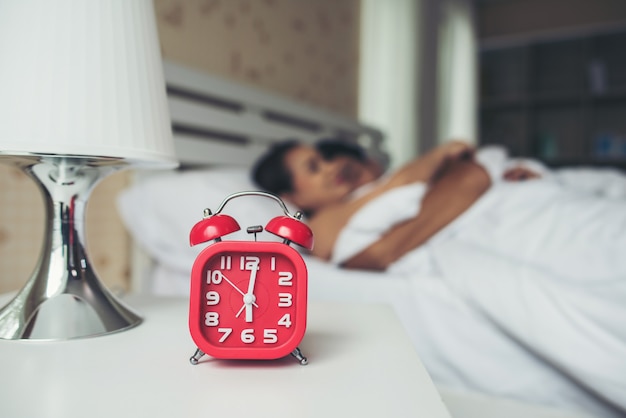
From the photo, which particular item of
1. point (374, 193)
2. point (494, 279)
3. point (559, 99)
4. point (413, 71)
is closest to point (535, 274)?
point (494, 279)

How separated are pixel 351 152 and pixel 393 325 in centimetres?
116

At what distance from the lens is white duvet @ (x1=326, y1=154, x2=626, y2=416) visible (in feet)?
2.62

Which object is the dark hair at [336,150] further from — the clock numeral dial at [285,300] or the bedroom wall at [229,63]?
the clock numeral dial at [285,300]

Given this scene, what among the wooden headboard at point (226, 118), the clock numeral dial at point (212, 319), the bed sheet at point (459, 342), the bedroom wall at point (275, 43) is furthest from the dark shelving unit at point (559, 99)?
the clock numeral dial at point (212, 319)

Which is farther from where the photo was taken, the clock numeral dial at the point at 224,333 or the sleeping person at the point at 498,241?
the sleeping person at the point at 498,241

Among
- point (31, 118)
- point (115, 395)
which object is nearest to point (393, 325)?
point (115, 395)

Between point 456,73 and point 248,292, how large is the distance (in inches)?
139

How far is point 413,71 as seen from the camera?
10.1 ft

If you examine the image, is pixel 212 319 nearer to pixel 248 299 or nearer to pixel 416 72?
pixel 248 299

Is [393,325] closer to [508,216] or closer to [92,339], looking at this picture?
[92,339]

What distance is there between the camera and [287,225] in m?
0.49

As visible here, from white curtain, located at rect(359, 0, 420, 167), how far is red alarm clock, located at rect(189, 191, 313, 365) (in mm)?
2295

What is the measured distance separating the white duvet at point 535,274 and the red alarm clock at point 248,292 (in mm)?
521

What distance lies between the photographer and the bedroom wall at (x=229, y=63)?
1.12 m
